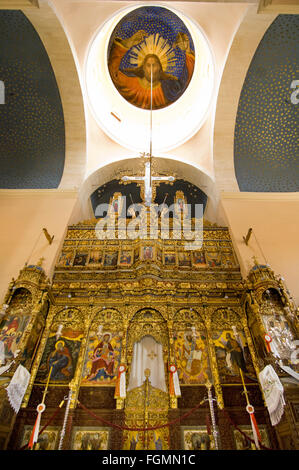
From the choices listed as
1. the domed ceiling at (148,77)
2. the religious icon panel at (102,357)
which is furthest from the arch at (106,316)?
A: the domed ceiling at (148,77)

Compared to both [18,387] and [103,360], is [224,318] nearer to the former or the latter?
[103,360]

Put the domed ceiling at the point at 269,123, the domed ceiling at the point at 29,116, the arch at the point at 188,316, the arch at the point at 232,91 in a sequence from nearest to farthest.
A: the arch at the point at 188,316
the arch at the point at 232,91
the domed ceiling at the point at 29,116
the domed ceiling at the point at 269,123

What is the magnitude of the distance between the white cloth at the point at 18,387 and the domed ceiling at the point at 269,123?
966 centimetres

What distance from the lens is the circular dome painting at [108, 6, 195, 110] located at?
39.5 ft

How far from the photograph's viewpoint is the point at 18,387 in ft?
19.8

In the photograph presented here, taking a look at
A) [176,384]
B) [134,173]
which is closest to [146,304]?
[176,384]

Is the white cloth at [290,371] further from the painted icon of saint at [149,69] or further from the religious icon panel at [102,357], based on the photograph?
the painted icon of saint at [149,69]

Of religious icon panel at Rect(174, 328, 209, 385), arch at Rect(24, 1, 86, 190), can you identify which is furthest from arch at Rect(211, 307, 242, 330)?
arch at Rect(24, 1, 86, 190)

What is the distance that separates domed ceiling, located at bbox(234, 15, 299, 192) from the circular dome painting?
3698mm

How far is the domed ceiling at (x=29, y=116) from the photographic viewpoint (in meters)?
9.86

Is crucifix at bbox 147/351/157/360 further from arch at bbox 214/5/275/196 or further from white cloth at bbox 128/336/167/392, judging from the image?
arch at bbox 214/5/275/196

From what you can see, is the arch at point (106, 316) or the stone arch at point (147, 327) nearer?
the stone arch at point (147, 327)

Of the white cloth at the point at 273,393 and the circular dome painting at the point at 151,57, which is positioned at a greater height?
the circular dome painting at the point at 151,57

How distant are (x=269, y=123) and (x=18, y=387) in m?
12.0
